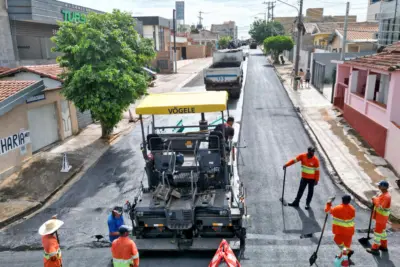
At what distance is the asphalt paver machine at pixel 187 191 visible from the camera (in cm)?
714

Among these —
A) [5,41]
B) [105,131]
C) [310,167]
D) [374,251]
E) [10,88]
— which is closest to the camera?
[374,251]

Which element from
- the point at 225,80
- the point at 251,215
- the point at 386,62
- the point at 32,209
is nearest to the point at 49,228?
the point at 32,209

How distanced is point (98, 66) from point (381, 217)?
10.3 metres

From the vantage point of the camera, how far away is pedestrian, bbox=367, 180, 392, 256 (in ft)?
23.1

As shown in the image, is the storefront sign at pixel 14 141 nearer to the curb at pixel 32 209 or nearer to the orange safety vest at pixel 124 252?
the curb at pixel 32 209

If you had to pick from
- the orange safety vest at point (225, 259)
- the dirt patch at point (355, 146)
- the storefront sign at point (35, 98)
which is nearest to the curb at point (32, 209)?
the storefront sign at point (35, 98)

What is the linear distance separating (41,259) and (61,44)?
28.4ft

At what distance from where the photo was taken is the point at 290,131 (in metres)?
15.9

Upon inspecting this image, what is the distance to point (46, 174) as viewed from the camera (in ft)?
39.3

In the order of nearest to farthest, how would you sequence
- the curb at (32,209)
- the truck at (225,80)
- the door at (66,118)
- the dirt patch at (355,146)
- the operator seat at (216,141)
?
the operator seat at (216,141) < the curb at (32,209) < the dirt patch at (355,146) < the door at (66,118) < the truck at (225,80)

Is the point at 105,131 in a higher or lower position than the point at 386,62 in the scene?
lower

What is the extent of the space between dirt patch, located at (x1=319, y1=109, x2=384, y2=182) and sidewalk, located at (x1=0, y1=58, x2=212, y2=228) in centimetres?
911

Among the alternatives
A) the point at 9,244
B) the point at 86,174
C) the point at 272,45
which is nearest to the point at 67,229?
the point at 9,244

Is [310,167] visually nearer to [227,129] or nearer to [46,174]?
[227,129]
